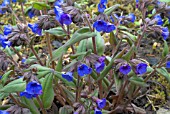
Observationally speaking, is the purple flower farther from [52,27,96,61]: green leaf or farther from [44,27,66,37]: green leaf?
Result: [44,27,66,37]: green leaf

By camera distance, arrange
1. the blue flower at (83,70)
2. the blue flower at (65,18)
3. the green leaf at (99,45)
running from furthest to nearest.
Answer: the green leaf at (99,45)
the blue flower at (65,18)
the blue flower at (83,70)

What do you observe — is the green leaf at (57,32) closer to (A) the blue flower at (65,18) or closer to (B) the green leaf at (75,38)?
(B) the green leaf at (75,38)

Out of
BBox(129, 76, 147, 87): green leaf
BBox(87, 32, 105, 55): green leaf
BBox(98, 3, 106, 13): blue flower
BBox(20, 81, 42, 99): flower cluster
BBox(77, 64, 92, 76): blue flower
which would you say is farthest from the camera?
BBox(87, 32, 105, 55): green leaf

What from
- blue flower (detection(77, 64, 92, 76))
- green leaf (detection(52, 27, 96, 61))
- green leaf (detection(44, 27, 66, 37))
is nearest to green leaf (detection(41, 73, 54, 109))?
green leaf (detection(52, 27, 96, 61))

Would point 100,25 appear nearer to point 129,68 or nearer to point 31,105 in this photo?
point 129,68

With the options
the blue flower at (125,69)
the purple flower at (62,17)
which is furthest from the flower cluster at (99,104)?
the purple flower at (62,17)

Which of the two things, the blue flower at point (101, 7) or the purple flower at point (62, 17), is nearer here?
the purple flower at point (62, 17)

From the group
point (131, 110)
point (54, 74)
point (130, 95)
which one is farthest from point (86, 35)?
point (131, 110)

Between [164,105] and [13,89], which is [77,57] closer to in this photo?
[13,89]
